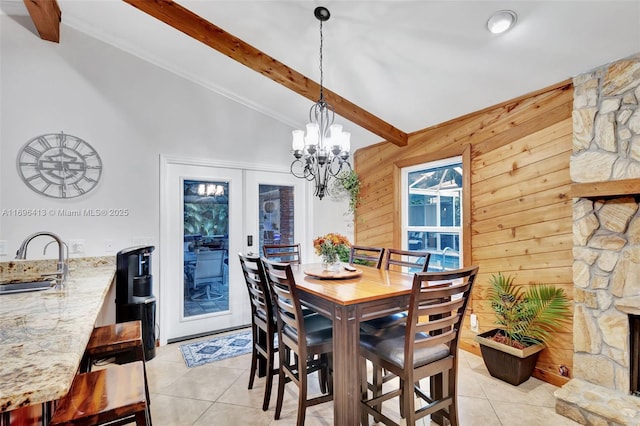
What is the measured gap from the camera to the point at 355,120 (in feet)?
12.1

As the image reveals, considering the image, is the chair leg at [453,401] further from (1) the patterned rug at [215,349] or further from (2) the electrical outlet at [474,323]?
(1) the patterned rug at [215,349]

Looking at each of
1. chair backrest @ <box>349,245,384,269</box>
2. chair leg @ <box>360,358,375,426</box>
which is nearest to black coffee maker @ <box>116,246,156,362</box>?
chair backrest @ <box>349,245,384,269</box>

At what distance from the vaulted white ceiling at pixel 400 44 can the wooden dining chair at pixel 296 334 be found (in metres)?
1.92

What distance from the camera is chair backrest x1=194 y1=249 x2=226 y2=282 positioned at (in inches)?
150

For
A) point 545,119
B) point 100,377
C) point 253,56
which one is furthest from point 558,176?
point 100,377

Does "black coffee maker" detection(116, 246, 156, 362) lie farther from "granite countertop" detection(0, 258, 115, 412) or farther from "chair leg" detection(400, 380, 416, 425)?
"chair leg" detection(400, 380, 416, 425)

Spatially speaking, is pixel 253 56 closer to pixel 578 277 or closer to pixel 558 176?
pixel 558 176

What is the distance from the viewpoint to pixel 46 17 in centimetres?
275

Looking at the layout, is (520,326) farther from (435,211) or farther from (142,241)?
(142,241)

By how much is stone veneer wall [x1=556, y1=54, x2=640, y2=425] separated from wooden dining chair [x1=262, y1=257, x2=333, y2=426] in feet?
5.55

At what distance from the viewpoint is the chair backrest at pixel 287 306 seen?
6.22 ft

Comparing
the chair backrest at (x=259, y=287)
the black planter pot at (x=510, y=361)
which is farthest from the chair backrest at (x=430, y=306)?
the black planter pot at (x=510, y=361)

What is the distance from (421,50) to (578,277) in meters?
2.11

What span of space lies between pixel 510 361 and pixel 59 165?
4.35m
